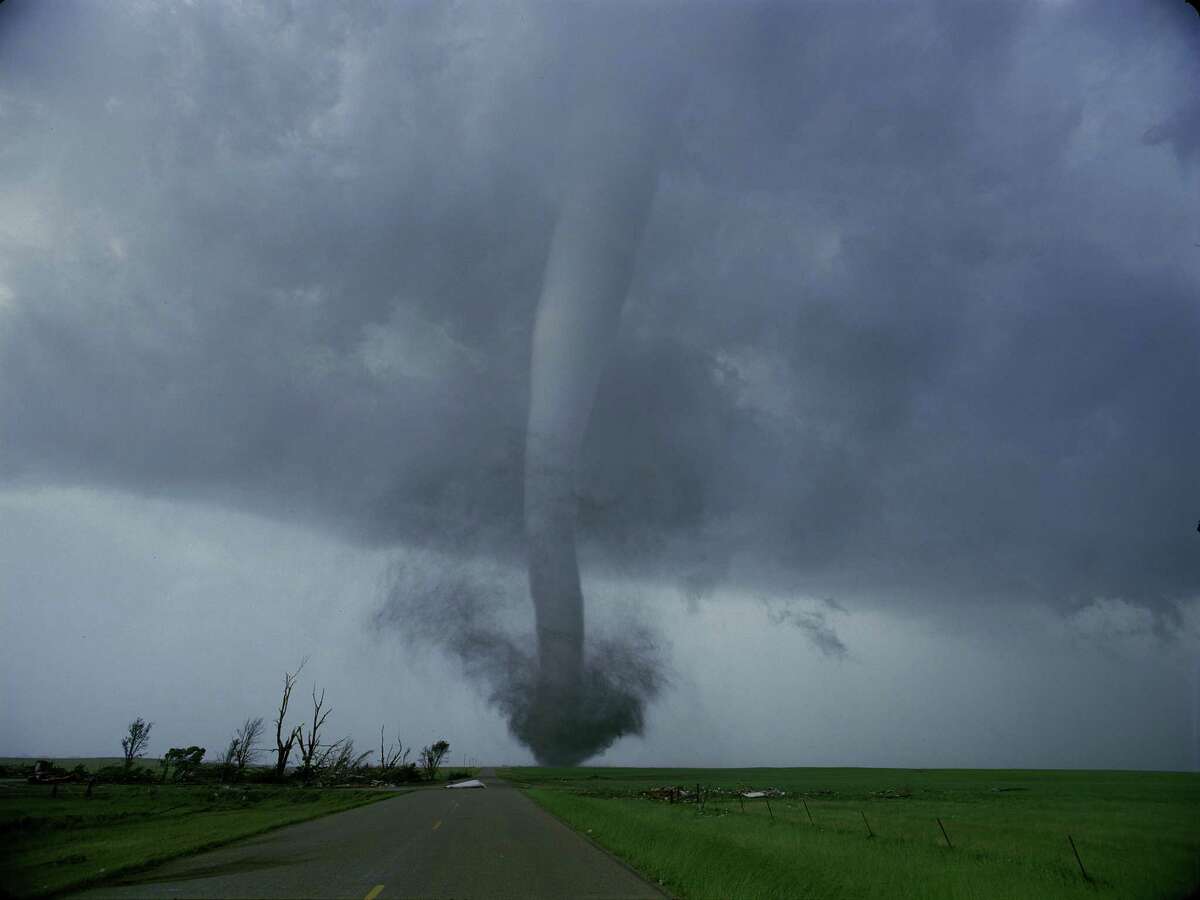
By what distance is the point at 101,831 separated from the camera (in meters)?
21.6

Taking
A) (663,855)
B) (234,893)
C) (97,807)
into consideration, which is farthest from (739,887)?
(97,807)

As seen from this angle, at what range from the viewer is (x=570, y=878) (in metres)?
13.7

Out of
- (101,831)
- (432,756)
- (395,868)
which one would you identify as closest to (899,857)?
(395,868)

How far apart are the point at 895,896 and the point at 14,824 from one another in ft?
82.0

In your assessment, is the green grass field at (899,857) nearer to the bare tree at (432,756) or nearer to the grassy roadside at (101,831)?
the grassy roadside at (101,831)

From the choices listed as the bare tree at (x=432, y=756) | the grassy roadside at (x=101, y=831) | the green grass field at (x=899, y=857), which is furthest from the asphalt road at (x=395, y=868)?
the bare tree at (x=432, y=756)

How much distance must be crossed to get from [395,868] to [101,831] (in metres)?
13.9

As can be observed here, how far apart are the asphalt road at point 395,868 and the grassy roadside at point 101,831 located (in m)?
0.88

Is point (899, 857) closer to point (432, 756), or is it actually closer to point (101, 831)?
point (101, 831)

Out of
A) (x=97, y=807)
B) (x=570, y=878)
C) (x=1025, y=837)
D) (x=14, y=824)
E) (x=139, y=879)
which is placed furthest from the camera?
(x=97, y=807)

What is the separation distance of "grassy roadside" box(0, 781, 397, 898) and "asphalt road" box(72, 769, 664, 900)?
0.88 meters

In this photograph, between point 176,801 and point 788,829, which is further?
point 176,801

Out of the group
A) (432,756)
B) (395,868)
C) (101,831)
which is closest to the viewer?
(395,868)

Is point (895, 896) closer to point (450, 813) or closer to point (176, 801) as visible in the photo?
point (450, 813)
